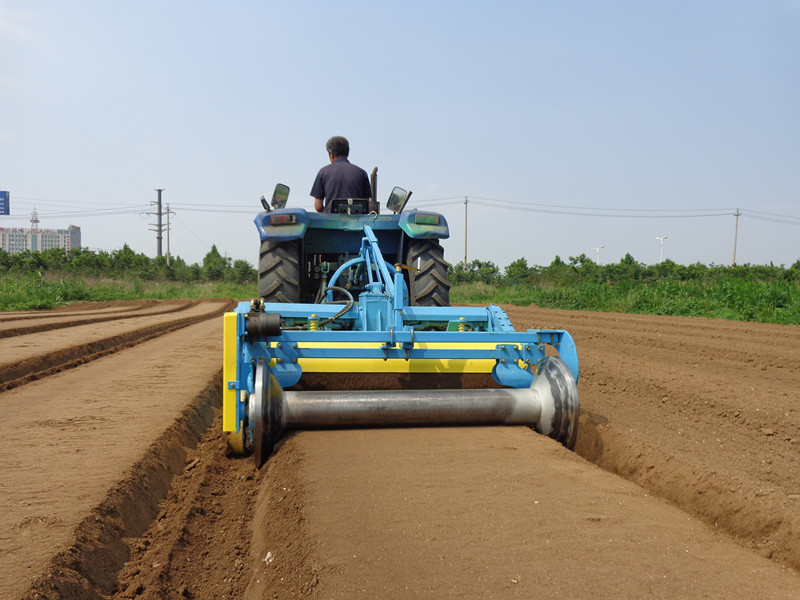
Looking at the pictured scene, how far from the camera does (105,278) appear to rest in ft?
109

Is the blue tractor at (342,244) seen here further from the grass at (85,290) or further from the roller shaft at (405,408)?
the grass at (85,290)

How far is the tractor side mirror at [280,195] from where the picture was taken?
5.93m

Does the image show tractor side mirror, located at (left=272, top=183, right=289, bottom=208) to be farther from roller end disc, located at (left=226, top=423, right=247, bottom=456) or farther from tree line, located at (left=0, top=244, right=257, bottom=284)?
tree line, located at (left=0, top=244, right=257, bottom=284)

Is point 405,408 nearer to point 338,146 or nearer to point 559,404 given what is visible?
point 559,404

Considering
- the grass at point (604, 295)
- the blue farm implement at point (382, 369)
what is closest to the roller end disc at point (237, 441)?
the blue farm implement at point (382, 369)

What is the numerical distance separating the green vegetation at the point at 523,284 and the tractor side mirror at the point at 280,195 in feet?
37.8

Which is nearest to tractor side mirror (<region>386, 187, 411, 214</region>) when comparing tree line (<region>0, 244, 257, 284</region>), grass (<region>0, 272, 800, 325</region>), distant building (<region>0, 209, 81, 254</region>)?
grass (<region>0, 272, 800, 325</region>)

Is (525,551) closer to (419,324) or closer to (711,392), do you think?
(419,324)

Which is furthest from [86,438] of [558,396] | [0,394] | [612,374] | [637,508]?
[612,374]

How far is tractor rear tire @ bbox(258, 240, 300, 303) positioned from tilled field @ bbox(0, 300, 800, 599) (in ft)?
3.94

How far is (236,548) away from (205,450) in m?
1.78

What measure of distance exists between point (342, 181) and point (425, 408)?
2757 mm

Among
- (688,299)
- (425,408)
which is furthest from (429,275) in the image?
(688,299)

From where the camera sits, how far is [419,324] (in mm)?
5172
